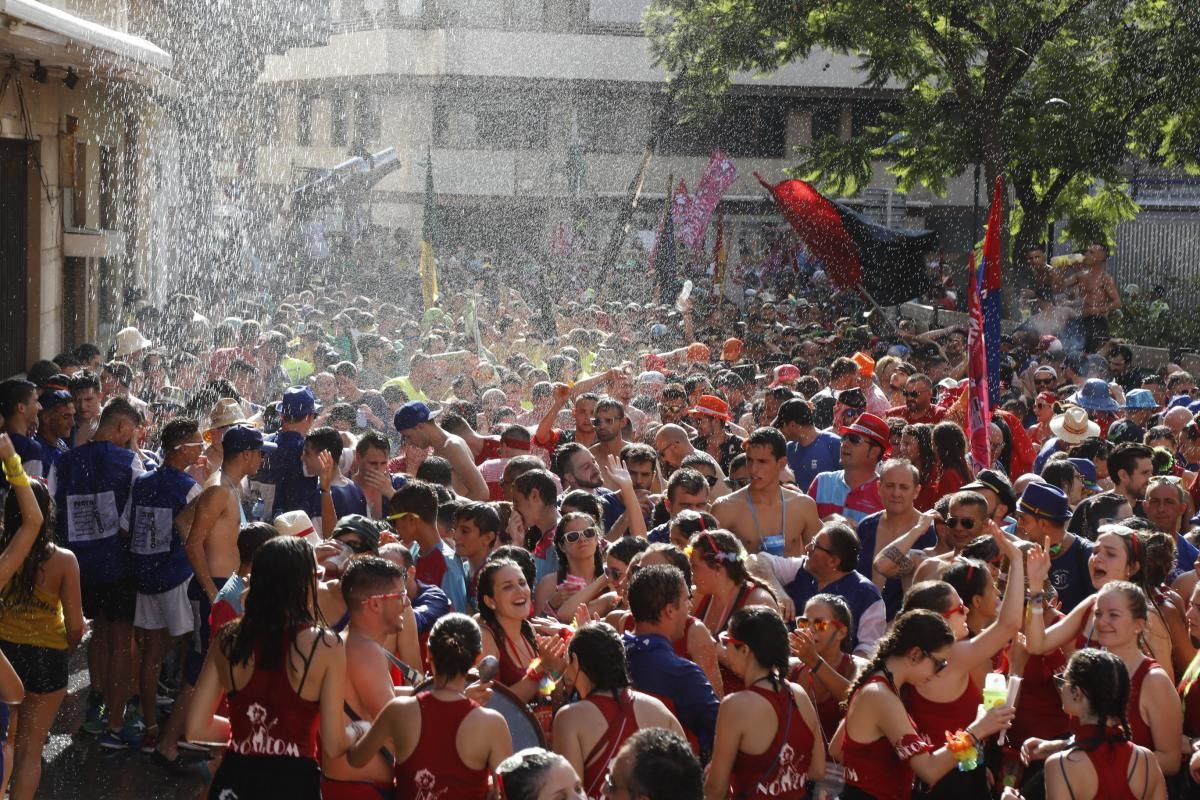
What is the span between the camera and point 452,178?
43750 millimetres

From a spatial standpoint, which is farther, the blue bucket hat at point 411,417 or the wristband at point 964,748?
the blue bucket hat at point 411,417

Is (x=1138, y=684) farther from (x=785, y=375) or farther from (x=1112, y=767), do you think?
(x=785, y=375)

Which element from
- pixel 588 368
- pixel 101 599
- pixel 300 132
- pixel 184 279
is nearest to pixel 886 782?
pixel 101 599

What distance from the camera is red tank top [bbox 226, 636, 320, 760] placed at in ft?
15.2

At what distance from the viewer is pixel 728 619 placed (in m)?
5.64

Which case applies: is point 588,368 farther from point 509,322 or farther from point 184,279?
point 184,279

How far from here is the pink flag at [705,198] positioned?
2348 cm

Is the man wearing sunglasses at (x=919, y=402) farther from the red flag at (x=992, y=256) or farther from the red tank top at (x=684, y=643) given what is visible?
the red tank top at (x=684, y=643)

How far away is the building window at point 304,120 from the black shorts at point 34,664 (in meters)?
42.7

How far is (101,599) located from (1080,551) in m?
4.75

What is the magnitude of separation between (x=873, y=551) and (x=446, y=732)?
11.0 ft

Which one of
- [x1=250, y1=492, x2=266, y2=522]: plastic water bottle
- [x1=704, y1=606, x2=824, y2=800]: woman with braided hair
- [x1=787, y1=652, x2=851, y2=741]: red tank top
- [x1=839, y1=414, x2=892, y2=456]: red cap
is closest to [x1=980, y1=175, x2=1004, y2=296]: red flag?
[x1=839, y1=414, x2=892, y2=456]: red cap

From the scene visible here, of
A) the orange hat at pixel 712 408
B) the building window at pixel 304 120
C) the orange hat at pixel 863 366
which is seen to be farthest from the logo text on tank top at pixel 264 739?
the building window at pixel 304 120

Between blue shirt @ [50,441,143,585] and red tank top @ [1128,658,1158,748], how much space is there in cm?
492
